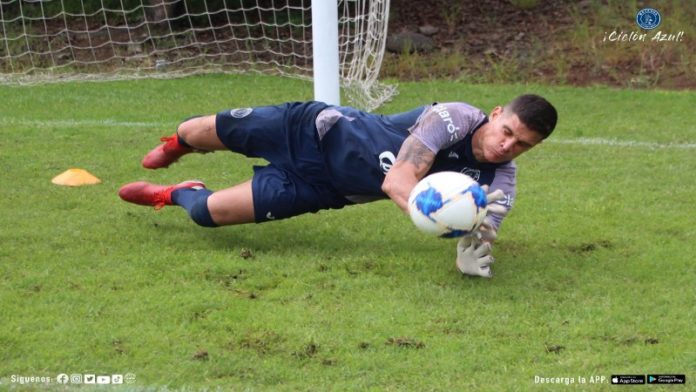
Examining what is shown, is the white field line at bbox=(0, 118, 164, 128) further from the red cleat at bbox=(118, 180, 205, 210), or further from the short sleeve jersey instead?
the short sleeve jersey

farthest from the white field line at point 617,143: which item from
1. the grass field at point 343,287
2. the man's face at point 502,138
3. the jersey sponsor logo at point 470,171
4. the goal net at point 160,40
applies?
the man's face at point 502,138

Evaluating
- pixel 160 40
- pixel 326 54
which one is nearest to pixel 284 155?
pixel 326 54

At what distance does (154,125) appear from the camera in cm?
881

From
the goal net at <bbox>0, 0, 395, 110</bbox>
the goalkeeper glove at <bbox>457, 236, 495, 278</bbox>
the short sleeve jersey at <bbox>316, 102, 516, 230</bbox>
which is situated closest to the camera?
the goalkeeper glove at <bbox>457, 236, 495, 278</bbox>

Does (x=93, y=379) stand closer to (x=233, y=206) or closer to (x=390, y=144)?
(x=233, y=206)

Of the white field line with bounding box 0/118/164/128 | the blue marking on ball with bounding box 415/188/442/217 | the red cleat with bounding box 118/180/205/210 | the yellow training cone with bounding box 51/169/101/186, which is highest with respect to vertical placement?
the blue marking on ball with bounding box 415/188/442/217

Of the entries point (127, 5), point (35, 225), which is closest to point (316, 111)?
point (35, 225)

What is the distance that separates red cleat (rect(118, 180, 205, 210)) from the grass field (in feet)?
0.44

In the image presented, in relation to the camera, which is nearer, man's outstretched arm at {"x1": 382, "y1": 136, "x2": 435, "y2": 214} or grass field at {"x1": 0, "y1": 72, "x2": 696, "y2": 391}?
grass field at {"x1": 0, "y1": 72, "x2": 696, "y2": 391}

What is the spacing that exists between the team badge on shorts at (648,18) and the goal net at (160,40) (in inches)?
153

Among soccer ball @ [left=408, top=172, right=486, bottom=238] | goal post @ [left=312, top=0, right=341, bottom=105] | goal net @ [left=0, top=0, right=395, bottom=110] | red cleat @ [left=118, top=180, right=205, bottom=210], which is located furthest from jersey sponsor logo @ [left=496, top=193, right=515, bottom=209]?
goal net @ [left=0, top=0, right=395, bottom=110]

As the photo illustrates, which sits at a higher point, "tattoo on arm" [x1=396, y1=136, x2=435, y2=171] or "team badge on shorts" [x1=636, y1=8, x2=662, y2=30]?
"tattoo on arm" [x1=396, y1=136, x2=435, y2=171]

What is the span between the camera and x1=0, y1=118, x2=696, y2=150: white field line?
8047 millimetres

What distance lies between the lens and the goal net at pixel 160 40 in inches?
440
